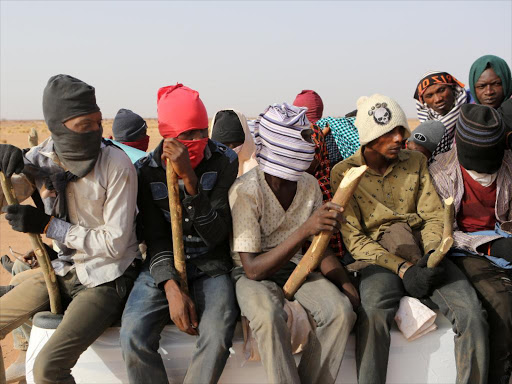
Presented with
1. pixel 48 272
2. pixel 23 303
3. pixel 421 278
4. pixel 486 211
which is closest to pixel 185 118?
pixel 48 272

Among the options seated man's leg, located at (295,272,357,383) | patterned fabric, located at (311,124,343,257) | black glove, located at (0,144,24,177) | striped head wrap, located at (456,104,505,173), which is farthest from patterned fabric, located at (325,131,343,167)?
black glove, located at (0,144,24,177)

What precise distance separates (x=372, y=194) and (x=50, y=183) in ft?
7.89

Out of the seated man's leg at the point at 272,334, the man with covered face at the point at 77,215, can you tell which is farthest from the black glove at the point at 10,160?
the seated man's leg at the point at 272,334

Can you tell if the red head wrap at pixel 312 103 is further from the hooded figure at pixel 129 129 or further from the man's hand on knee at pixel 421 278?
the man's hand on knee at pixel 421 278

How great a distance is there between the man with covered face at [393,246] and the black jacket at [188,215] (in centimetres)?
103

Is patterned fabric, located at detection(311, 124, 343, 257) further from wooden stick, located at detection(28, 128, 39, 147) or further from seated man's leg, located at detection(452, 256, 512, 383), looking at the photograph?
wooden stick, located at detection(28, 128, 39, 147)

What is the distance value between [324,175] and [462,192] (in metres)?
1.18

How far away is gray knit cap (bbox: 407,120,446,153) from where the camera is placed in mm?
5148

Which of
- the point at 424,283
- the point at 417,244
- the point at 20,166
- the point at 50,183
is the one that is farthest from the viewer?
the point at 417,244

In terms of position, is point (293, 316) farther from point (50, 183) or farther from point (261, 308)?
point (50, 183)

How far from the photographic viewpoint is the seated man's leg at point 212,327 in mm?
3176

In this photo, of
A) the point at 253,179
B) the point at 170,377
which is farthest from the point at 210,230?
the point at 170,377

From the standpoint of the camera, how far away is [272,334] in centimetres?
319

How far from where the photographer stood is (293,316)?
345 centimetres
